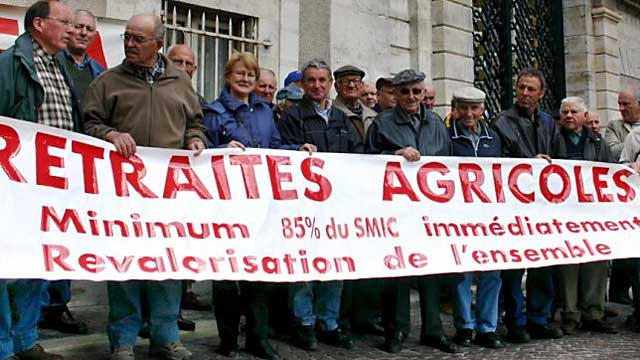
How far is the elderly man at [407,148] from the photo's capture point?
4.93 metres

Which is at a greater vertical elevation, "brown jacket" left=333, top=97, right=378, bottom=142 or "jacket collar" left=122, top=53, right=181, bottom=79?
"jacket collar" left=122, top=53, right=181, bottom=79

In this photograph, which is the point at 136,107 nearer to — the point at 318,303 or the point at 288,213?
the point at 288,213

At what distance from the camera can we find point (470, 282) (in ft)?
16.8

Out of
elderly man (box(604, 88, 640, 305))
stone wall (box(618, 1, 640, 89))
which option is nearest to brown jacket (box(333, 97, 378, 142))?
elderly man (box(604, 88, 640, 305))

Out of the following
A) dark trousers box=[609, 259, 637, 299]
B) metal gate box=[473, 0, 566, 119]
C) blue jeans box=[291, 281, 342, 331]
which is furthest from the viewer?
metal gate box=[473, 0, 566, 119]

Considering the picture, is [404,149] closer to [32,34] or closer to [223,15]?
[32,34]

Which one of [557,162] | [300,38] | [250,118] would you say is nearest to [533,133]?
[557,162]

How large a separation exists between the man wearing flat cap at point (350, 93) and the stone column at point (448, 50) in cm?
391

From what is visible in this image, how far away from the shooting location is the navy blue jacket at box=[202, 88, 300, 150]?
4.59 m

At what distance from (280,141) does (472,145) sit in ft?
4.72

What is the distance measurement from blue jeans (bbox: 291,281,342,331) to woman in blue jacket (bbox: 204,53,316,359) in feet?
1.04

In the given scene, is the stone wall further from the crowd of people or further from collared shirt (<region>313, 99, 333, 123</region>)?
collared shirt (<region>313, 99, 333, 123</region>)

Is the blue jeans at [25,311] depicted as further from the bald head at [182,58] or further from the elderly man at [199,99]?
the bald head at [182,58]

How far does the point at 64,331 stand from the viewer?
191 inches
